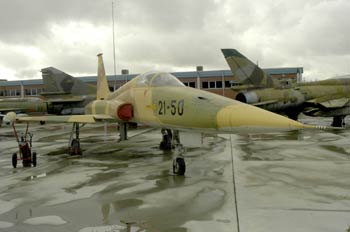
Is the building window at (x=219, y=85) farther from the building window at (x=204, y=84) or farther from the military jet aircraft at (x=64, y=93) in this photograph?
the military jet aircraft at (x=64, y=93)

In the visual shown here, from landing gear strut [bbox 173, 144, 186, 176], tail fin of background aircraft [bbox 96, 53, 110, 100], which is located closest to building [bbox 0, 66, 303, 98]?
tail fin of background aircraft [bbox 96, 53, 110, 100]

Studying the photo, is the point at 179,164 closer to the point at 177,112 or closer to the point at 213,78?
the point at 177,112

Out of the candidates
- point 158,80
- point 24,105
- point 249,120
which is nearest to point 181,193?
point 249,120

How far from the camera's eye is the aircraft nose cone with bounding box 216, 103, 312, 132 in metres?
6.18

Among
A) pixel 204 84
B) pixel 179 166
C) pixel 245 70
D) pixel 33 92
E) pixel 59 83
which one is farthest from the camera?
pixel 33 92

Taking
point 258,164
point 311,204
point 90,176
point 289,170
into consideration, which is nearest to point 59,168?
point 90,176

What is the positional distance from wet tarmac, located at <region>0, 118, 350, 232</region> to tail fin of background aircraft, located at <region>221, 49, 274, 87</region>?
1169 centimetres

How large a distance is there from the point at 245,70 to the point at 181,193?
1707cm

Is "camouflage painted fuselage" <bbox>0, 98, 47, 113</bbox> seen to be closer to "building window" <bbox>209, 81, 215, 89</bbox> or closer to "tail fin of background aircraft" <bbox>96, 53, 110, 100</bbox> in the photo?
"tail fin of background aircraft" <bbox>96, 53, 110, 100</bbox>

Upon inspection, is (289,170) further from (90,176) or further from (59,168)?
(59,168)

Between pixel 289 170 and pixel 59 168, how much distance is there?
19.4 ft

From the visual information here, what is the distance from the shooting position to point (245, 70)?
2244cm

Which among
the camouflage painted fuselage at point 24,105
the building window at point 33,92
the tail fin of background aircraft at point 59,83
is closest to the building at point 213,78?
the building window at point 33,92

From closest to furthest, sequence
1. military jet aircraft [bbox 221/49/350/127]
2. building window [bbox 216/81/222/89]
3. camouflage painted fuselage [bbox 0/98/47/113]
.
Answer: military jet aircraft [bbox 221/49/350/127]
camouflage painted fuselage [bbox 0/98/47/113]
building window [bbox 216/81/222/89]
